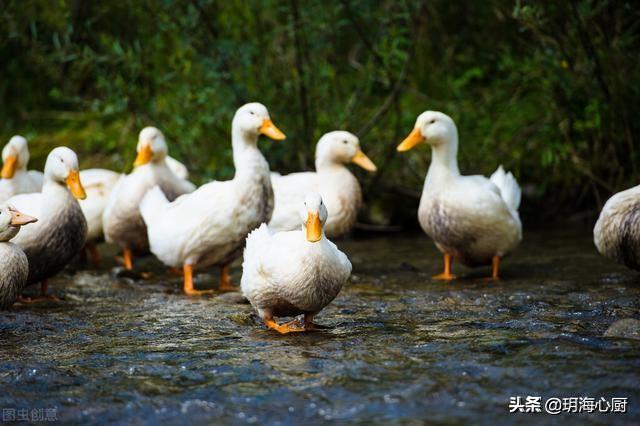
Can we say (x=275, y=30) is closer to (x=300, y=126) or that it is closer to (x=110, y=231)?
(x=300, y=126)

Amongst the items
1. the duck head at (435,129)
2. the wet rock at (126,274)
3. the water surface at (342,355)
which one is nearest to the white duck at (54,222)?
the water surface at (342,355)

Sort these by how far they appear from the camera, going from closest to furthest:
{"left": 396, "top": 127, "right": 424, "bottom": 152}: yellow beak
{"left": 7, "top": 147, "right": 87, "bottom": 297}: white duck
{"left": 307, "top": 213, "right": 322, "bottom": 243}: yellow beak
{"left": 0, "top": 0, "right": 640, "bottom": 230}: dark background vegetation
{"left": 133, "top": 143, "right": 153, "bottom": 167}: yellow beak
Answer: {"left": 307, "top": 213, "right": 322, "bottom": 243}: yellow beak, {"left": 7, "top": 147, "right": 87, "bottom": 297}: white duck, {"left": 396, "top": 127, "right": 424, "bottom": 152}: yellow beak, {"left": 133, "top": 143, "right": 153, "bottom": 167}: yellow beak, {"left": 0, "top": 0, "right": 640, "bottom": 230}: dark background vegetation

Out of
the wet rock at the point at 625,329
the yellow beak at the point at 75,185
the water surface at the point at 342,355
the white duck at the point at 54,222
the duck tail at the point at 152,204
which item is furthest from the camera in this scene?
the duck tail at the point at 152,204

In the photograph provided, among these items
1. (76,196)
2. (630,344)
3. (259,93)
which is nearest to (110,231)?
(76,196)

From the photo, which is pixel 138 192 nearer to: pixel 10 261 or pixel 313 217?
pixel 10 261

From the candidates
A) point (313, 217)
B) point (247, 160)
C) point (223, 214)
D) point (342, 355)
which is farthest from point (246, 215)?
point (342, 355)

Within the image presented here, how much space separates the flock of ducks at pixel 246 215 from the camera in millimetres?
5414

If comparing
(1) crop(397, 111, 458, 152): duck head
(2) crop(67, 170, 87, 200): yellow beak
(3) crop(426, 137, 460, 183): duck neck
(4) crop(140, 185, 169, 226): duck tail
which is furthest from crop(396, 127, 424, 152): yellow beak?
(2) crop(67, 170, 87, 200): yellow beak

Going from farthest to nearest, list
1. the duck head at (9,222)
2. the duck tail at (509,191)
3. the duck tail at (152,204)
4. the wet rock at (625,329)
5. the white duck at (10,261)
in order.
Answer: the duck tail at (509,191) → the duck tail at (152,204) → the duck head at (9,222) → the white duck at (10,261) → the wet rock at (625,329)

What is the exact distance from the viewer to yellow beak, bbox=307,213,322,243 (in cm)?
476

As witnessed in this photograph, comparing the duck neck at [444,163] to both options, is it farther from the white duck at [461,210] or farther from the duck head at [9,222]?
the duck head at [9,222]

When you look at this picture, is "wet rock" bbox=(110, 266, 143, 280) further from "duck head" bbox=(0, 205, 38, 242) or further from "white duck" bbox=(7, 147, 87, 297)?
"duck head" bbox=(0, 205, 38, 242)

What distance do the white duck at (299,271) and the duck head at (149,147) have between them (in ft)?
10.0

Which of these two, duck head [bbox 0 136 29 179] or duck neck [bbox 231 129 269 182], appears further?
duck head [bbox 0 136 29 179]
